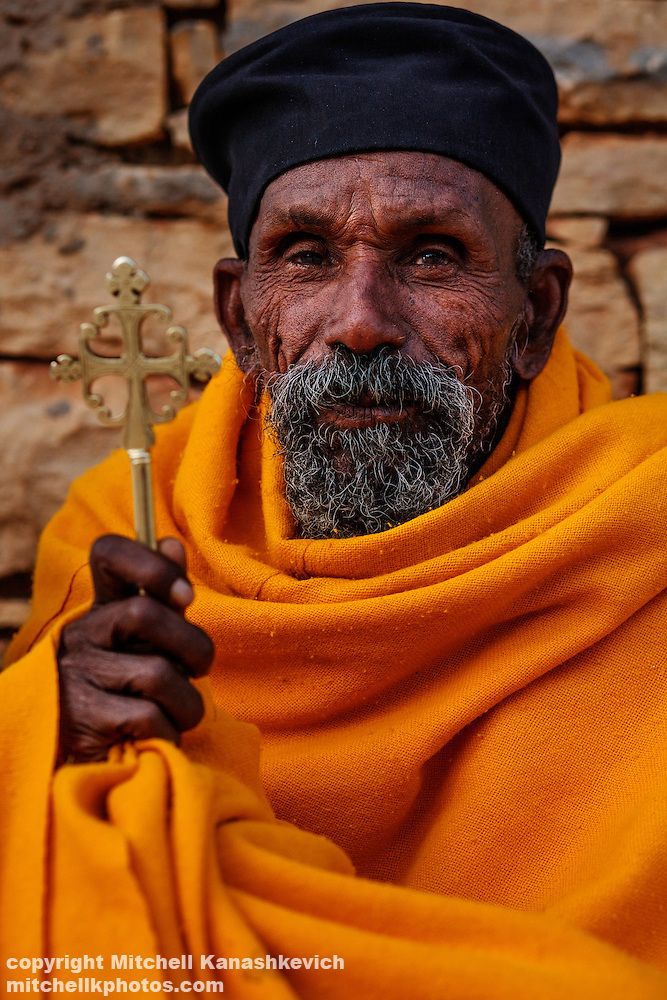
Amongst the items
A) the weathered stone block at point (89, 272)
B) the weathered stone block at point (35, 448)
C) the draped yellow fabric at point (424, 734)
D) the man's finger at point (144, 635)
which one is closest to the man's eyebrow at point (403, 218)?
the draped yellow fabric at point (424, 734)

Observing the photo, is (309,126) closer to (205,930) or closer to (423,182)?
(423,182)

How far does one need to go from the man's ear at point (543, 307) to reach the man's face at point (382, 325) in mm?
115

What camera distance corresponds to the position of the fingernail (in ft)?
4.83

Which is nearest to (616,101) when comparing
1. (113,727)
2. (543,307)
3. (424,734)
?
(543,307)

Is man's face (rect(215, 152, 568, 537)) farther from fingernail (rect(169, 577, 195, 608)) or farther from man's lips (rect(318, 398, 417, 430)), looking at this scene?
fingernail (rect(169, 577, 195, 608))

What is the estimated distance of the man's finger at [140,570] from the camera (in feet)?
4.79

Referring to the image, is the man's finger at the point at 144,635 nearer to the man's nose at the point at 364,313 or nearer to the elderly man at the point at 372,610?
the elderly man at the point at 372,610

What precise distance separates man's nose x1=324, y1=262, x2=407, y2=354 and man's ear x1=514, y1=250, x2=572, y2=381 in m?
0.38

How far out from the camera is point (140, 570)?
4.79ft

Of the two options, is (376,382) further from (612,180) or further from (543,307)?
(612,180)

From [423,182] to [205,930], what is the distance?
1.40 meters

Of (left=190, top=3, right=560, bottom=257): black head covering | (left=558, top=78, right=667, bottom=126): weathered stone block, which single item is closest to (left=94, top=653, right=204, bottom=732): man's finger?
(left=190, top=3, right=560, bottom=257): black head covering

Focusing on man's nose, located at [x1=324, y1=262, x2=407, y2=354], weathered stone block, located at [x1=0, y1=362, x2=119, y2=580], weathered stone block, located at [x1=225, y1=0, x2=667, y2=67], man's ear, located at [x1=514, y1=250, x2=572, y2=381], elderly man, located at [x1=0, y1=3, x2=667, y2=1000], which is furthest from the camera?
weathered stone block, located at [x1=0, y1=362, x2=119, y2=580]

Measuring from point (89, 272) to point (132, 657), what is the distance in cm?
172
